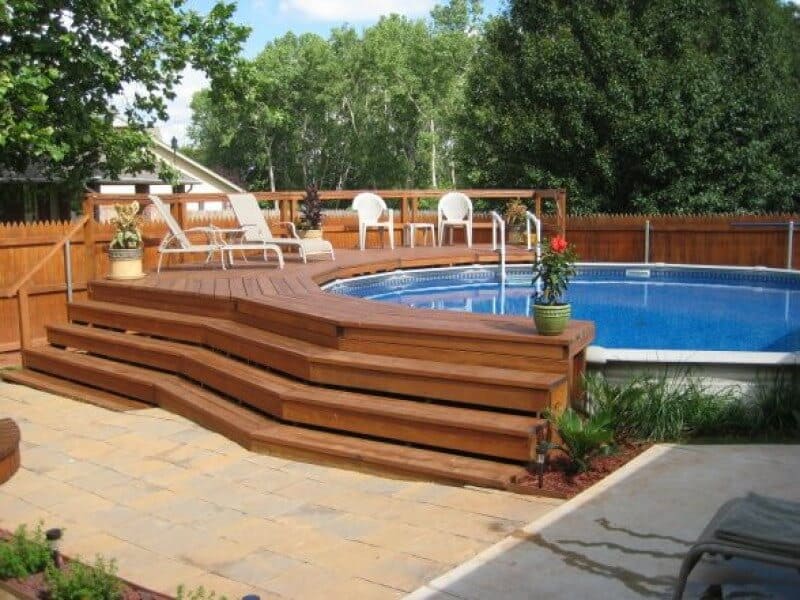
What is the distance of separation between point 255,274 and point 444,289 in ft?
11.6

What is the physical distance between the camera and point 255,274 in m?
9.21

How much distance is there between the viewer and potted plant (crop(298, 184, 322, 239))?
1201 cm

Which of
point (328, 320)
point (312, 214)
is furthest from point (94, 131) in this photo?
point (328, 320)

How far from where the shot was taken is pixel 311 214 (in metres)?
12.1

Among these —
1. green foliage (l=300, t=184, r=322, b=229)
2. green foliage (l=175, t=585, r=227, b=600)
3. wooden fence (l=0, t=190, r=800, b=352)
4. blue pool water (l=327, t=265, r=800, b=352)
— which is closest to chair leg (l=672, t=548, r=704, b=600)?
green foliage (l=175, t=585, r=227, b=600)

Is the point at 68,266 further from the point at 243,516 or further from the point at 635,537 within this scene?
the point at 635,537

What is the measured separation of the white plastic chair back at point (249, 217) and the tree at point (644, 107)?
→ 35.0ft

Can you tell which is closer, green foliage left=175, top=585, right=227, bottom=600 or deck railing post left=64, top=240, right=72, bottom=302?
green foliage left=175, top=585, right=227, bottom=600

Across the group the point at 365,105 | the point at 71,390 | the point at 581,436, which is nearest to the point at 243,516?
the point at 581,436

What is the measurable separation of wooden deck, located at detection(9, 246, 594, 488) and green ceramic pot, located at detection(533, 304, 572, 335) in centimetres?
8

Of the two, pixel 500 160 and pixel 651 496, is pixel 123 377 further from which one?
pixel 500 160

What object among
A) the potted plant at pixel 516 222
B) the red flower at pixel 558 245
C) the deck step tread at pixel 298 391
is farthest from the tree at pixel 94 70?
the red flower at pixel 558 245

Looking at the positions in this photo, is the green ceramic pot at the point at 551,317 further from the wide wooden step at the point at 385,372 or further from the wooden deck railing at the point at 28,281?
the wooden deck railing at the point at 28,281

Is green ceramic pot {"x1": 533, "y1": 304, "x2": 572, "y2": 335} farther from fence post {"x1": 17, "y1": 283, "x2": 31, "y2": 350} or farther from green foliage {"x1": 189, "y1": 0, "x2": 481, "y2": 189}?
green foliage {"x1": 189, "y1": 0, "x2": 481, "y2": 189}
